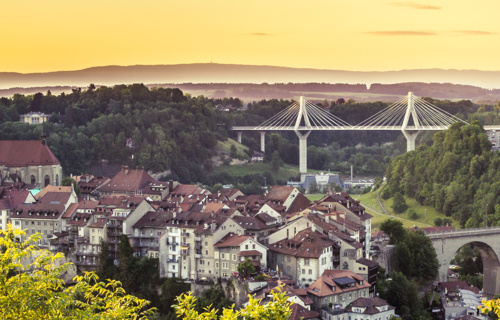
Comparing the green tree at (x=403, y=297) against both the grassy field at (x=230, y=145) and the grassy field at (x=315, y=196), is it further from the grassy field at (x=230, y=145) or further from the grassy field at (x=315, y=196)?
the grassy field at (x=230, y=145)

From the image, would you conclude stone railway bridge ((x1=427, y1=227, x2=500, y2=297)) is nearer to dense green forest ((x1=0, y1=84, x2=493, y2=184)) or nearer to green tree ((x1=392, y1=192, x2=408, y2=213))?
green tree ((x1=392, y1=192, x2=408, y2=213))

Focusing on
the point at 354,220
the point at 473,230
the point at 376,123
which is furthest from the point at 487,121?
the point at 354,220

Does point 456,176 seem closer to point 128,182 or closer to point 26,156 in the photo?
point 128,182

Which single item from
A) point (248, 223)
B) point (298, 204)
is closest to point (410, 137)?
point (298, 204)

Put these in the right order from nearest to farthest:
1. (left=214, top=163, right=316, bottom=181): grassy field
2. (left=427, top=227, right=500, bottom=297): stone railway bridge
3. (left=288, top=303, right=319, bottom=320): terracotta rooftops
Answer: (left=288, top=303, right=319, bottom=320): terracotta rooftops
(left=427, top=227, right=500, bottom=297): stone railway bridge
(left=214, top=163, right=316, bottom=181): grassy field

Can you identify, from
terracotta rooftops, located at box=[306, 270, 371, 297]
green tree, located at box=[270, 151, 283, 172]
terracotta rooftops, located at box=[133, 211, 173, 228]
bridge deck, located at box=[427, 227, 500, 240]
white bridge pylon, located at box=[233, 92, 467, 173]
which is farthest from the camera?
white bridge pylon, located at box=[233, 92, 467, 173]

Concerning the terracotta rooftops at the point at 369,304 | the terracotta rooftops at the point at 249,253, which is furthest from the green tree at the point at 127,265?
the terracotta rooftops at the point at 369,304

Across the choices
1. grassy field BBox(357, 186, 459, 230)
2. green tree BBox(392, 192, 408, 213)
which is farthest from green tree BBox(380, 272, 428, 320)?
green tree BBox(392, 192, 408, 213)
